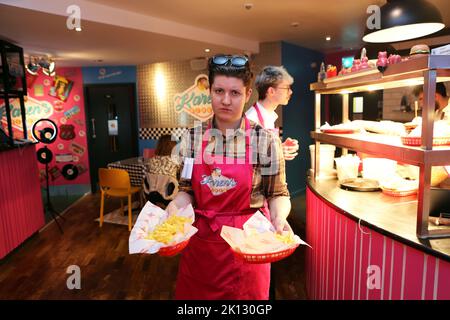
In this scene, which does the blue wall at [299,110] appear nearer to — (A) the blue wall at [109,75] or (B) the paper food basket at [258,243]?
(A) the blue wall at [109,75]

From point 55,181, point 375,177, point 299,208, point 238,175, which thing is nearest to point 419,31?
point 375,177

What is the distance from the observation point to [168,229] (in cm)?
144

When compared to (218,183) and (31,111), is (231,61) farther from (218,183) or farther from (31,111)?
(31,111)

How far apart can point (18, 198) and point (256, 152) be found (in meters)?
3.74

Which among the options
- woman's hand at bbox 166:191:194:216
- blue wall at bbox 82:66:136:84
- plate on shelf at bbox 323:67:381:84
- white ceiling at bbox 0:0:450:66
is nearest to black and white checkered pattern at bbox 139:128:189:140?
blue wall at bbox 82:66:136:84

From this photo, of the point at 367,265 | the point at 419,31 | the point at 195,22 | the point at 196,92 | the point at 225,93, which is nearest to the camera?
the point at 225,93

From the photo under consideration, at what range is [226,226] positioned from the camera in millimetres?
1478

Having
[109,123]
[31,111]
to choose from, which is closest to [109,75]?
[109,123]

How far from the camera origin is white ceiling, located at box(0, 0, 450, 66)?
3943 millimetres

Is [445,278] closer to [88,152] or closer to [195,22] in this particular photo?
[195,22]

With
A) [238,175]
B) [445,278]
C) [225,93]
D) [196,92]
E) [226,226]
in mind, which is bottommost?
[445,278]

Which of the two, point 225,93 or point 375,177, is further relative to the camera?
point 375,177

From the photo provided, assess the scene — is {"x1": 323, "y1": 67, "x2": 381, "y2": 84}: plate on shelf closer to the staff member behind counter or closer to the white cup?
the white cup
